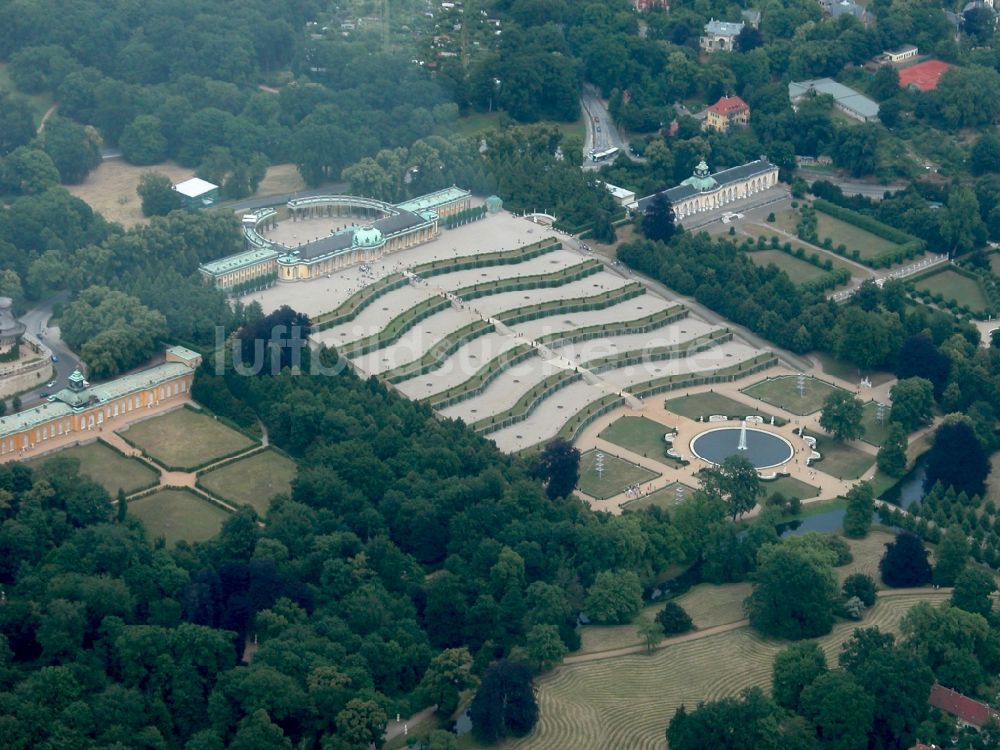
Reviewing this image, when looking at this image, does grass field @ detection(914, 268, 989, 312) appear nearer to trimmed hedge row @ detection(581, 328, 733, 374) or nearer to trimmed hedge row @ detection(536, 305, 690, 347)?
trimmed hedge row @ detection(581, 328, 733, 374)

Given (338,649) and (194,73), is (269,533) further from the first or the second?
(194,73)

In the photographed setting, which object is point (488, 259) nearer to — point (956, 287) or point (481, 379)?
point (481, 379)

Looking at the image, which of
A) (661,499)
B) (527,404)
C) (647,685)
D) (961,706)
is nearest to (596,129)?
(527,404)

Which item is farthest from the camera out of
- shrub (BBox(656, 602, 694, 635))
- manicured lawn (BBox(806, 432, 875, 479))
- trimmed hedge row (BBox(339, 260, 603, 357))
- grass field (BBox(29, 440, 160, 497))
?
trimmed hedge row (BBox(339, 260, 603, 357))

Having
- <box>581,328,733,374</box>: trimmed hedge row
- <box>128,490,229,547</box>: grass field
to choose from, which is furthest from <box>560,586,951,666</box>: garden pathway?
<box>581,328,733,374</box>: trimmed hedge row

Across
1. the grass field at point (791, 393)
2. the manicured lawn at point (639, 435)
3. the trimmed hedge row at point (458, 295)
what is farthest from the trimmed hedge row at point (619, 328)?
the manicured lawn at point (639, 435)
